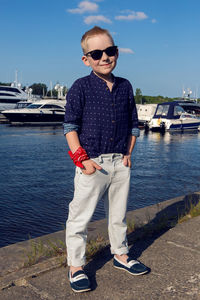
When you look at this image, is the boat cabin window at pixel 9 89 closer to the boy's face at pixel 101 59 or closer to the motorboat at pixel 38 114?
the motorboat at pixel 38 114

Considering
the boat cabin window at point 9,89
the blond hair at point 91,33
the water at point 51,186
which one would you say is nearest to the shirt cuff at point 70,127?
the blond hair at point 91,33

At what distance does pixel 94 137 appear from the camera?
2535 millimetres

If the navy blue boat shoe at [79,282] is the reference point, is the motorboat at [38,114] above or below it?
above

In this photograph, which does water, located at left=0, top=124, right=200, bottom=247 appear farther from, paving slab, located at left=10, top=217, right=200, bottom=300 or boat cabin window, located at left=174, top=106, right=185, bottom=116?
boat cabin window, located at left=174, top=106, right=185, bottom=116

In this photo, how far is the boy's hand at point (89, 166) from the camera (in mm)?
2452

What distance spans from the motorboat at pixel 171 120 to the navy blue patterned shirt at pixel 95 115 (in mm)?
24447

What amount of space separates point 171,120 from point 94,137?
2487 centimetres

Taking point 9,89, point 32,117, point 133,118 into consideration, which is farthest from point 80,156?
point 9,89

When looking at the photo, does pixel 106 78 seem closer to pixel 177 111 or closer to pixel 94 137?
pixel 94 137

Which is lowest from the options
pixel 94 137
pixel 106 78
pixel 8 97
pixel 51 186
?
pixel 51 186

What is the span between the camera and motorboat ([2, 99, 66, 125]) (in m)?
32.9

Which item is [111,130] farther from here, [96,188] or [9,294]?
[9,294]

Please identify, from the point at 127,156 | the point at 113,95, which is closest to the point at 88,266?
the point at 127,156

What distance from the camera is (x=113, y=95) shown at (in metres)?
2.60
